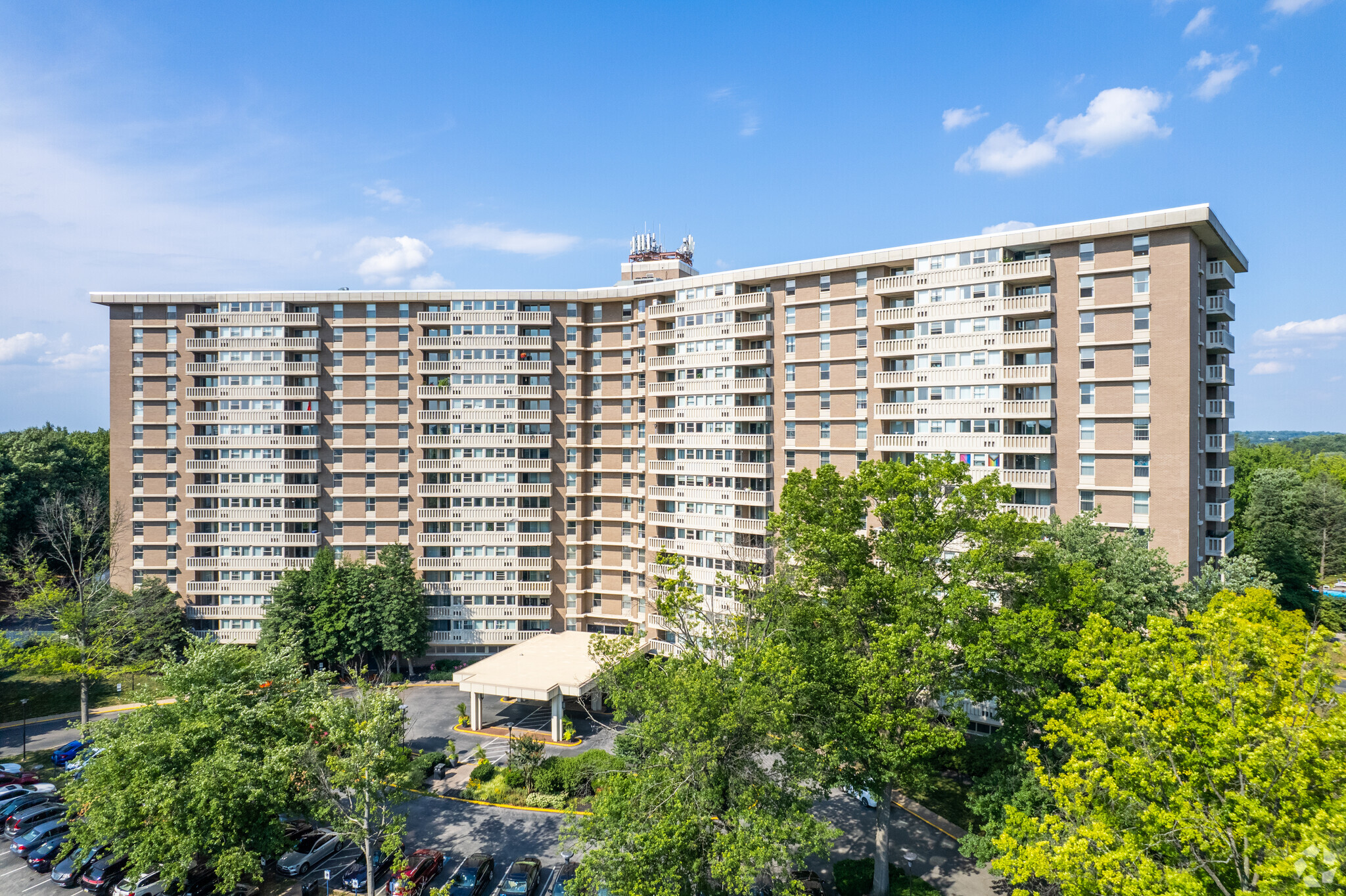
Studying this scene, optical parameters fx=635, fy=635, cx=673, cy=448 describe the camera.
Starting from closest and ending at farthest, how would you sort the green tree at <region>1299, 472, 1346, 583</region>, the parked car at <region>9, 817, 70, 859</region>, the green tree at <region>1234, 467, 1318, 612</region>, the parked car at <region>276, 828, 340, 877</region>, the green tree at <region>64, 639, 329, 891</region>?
the green tree at <region>64, 639, 329, 891</region> → the parked car at <region>276, 828, 340, 877</region> → the parked car at <region>9, 817, 70, 859</region> → the green tree at <region>1234, 467, 1318, 612</region> → the green tree at <region>1299, 472, 1346, 583</region>

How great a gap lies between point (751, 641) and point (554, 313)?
142ft

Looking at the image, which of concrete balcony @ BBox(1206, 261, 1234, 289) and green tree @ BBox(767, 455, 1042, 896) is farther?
concrete balcony @ BBox(1206, 261, 1234, 289)

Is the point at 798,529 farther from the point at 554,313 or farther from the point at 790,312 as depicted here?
the point at 554,313

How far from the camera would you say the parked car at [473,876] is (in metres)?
30.4

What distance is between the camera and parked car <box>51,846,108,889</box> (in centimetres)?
3105

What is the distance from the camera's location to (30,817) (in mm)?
35375

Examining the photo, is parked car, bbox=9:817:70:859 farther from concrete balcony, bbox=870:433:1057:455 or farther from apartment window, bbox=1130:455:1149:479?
apartment window, bbox=1130:455:1149:479

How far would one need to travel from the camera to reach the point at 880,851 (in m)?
30.1

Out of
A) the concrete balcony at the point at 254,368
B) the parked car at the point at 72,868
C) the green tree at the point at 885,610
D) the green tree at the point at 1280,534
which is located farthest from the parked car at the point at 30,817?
the green tree at the point at 1280,534

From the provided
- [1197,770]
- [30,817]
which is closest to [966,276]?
[1197,770]

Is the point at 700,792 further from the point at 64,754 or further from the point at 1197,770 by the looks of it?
Answer: the point at 64,754

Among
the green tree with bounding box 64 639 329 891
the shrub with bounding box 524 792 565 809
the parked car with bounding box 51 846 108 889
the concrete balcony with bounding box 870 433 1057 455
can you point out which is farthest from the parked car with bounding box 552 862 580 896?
the concrete balcony with bounding box 870 433 1057 455

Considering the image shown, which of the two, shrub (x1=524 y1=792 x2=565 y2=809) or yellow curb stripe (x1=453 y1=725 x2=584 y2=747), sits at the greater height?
shrub (x1=524 y1=792 x2=565 y2=809)

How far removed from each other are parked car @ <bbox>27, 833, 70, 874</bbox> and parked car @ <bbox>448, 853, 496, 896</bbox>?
20157 mm
